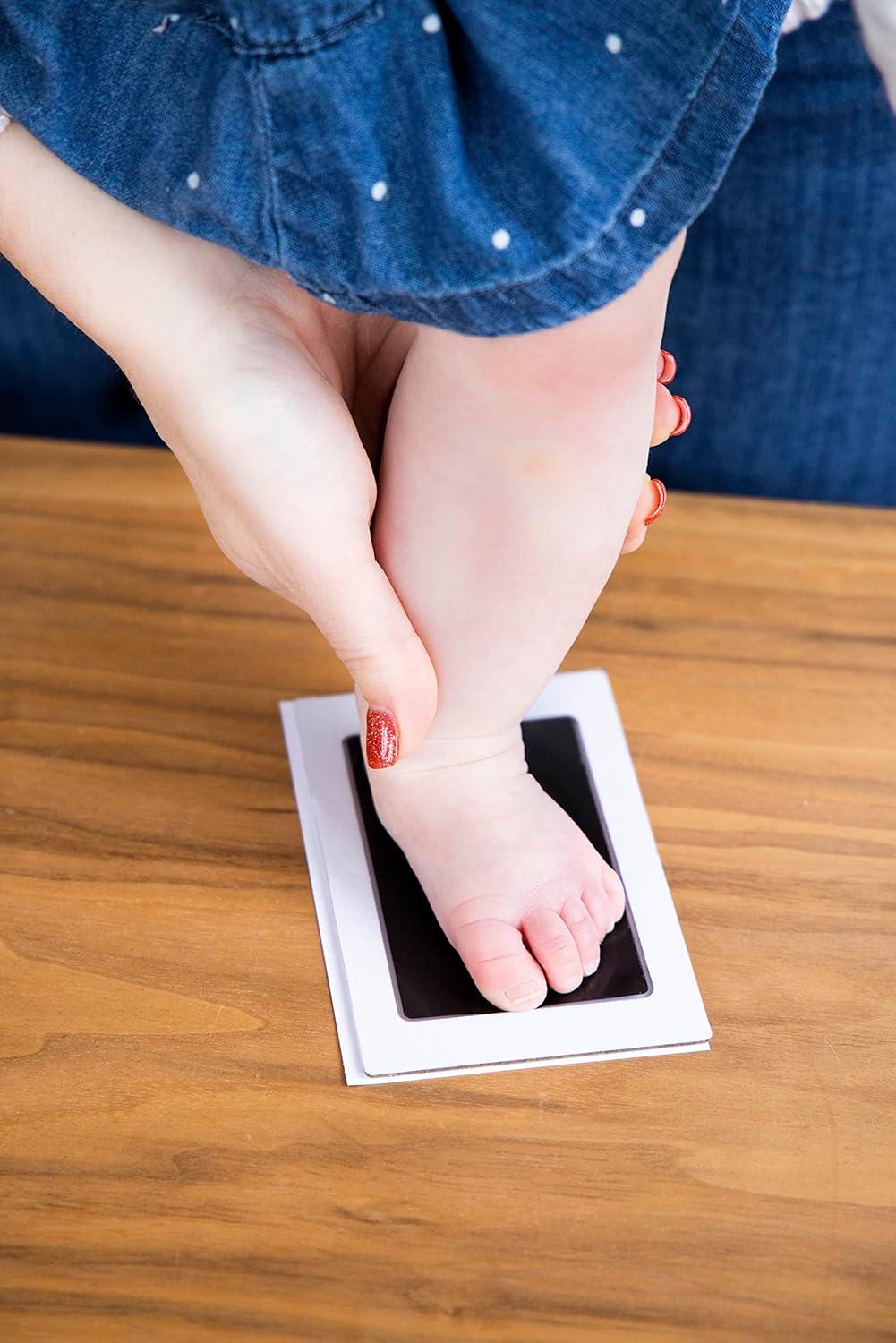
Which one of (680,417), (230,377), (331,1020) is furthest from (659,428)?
(331,1020)

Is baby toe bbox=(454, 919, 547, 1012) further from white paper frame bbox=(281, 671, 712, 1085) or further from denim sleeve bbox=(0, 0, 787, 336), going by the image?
denim sleeve bbox=(0, 0, 787, 336)

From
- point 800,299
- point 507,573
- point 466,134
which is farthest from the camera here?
point 800,299

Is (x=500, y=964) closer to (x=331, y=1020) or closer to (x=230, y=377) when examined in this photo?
(x=331, y=1020)

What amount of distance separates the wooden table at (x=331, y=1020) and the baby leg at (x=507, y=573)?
2.9 inches

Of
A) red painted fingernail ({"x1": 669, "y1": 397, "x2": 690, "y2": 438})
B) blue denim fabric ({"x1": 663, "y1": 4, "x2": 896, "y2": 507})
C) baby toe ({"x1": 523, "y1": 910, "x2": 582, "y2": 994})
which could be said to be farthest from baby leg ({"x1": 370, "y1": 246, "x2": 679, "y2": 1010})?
blue denim fabric ({"x1": 663, "y1": 4, "x2": 896, "y2": 507})

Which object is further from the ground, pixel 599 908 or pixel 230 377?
pixel 230 377

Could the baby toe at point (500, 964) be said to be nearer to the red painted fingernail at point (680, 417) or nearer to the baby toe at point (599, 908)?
the baby toe at point (599, 908)

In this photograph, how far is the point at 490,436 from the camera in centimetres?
64

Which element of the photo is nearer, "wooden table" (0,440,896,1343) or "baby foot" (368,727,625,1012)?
"wooden table" (0,440,896,1343)

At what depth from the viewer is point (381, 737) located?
2.34 feet

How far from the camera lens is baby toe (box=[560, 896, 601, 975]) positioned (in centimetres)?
73

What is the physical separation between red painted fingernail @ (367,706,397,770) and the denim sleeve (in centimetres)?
22

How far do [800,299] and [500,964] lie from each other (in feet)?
1.87

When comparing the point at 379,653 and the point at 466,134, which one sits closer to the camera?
the point at 466,134
